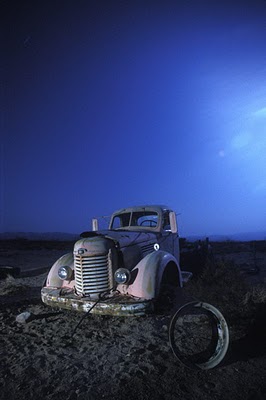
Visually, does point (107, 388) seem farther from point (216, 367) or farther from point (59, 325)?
point (59, 325)

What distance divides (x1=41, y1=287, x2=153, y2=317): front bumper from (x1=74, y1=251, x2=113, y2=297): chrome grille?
223mm

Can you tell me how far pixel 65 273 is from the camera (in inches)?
186

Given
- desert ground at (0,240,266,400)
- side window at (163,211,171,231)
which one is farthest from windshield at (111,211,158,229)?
desert ground at (0,240,266,400)

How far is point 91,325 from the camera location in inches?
179

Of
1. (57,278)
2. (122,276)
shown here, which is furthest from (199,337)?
(57,278)

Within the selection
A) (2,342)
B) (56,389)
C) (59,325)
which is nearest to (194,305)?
(56,389)

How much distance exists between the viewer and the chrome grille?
433 cm

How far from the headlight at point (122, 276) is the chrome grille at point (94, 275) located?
259mm

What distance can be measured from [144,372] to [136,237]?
2549mm

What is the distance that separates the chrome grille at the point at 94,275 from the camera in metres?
4.33

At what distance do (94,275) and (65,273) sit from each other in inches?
28.8

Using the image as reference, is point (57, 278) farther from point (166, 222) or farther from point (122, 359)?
point (166, 222)

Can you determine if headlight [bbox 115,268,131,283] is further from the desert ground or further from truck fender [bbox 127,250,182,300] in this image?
the desert ground

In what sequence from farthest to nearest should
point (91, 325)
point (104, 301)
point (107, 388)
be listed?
point (91, 325), point (104, 301), point (107, 388)
